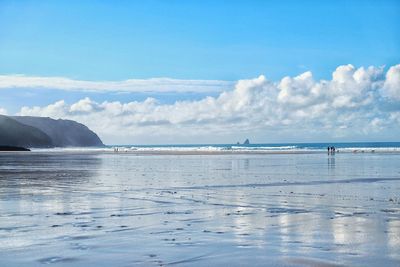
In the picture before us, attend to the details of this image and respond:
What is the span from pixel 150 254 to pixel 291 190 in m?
15.5

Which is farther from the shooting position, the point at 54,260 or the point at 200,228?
the point at 200,228

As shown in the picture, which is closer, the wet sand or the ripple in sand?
the ripple in sand

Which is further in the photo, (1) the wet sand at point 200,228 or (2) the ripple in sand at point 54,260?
(1) the wet sand at point 200,228

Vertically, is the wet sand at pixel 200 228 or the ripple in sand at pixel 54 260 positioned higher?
the wet sand at pixel 200 228

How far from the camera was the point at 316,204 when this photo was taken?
19281mm

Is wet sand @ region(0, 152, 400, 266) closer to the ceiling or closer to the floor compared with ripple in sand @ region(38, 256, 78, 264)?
closer to the ceiling

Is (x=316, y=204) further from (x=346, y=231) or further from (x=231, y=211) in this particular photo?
(x=346, y=231)

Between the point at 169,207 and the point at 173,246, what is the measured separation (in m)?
7.11

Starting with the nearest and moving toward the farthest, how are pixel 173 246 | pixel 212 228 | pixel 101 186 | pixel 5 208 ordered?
1. pixel 173 246
2. pixel 212 228
3. pixel 5 208
4. pixel 101 186

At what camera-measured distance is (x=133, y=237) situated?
12391mm

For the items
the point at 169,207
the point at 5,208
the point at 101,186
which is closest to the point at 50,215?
the point at 5,208

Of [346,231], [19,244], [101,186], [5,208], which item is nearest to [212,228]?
[346,231]

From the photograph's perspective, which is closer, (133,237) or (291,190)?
(133,237)

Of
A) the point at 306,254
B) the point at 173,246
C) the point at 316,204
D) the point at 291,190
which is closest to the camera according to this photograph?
the point at 306,254
